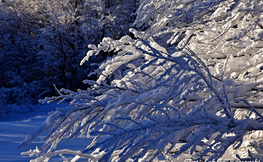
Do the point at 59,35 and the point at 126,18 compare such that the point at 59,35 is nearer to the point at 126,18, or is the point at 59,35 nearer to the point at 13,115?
the point at 126,18

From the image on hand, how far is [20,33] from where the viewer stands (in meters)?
13.9

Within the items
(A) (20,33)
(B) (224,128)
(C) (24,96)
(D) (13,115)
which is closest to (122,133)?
(B) (224,128)

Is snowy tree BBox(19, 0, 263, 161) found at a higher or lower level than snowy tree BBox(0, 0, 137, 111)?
lower

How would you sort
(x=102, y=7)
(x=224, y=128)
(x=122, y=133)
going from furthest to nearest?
(x=102, y=7), (x=122, y=133), (x=224, y=128)

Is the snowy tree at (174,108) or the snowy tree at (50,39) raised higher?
the snowy tree at (50,39)

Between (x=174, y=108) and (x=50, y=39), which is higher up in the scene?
(x=50, y=39)

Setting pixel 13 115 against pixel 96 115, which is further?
pixel 13 115

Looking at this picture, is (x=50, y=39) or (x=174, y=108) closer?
(x=174, y=108)

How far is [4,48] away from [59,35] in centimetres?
323

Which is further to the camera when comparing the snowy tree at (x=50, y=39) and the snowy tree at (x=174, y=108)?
the snowy tree at (x=50, y=39)

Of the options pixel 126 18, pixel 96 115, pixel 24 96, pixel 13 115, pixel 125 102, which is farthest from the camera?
pixel 126 18

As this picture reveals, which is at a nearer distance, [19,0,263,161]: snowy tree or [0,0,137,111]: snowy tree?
[19,0,263,161]: snowy tree

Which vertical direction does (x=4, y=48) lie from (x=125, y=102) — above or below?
above

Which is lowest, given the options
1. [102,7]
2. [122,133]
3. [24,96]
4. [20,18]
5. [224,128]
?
[224,128]
